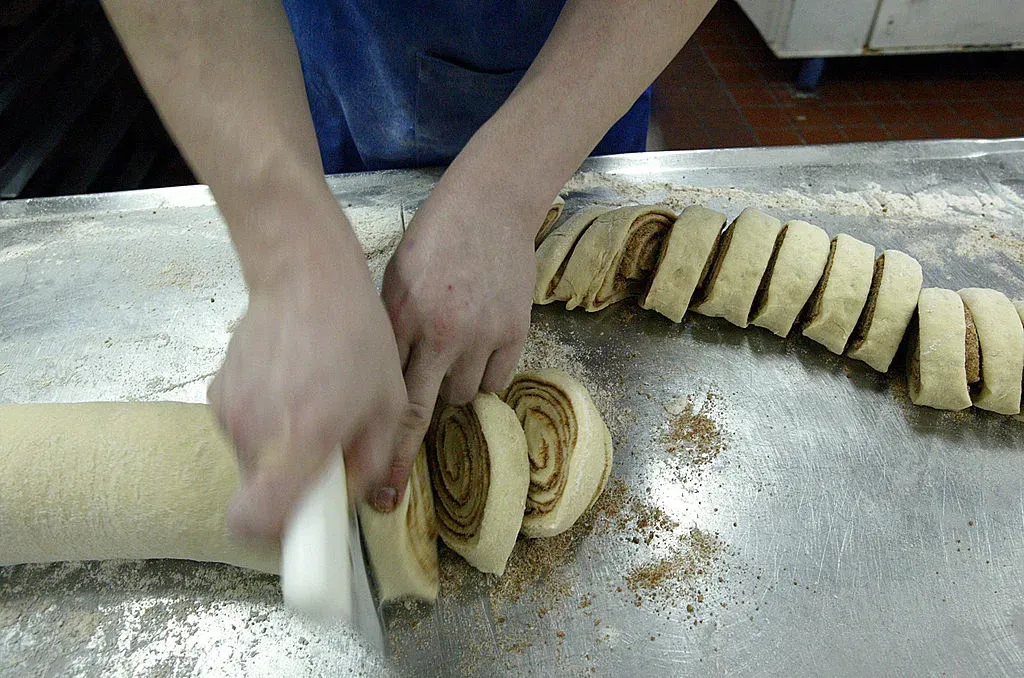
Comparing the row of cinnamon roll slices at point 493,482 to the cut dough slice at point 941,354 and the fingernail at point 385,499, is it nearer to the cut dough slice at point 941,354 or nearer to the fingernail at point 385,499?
the fingernail at point 385,499

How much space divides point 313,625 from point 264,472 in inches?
19.8

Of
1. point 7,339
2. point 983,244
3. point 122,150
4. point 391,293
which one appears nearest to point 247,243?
point 391,293

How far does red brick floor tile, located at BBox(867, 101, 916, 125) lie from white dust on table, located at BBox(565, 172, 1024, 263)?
7.12 feet

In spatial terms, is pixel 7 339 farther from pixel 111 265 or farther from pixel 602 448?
pixel 602 448

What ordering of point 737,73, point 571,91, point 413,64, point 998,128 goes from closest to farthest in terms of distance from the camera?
point 571,91 < point 413,64 < point 998,128 < point 737,73

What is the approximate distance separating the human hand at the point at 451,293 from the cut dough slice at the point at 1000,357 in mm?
897

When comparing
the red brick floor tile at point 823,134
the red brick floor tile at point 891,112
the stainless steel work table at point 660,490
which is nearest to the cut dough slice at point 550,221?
the stainless steel work table at point 660,490

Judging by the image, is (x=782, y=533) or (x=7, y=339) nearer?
(x=782, y=533)

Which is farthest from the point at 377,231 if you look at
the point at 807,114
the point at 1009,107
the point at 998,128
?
the point at 1009,107

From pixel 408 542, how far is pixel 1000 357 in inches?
43.7

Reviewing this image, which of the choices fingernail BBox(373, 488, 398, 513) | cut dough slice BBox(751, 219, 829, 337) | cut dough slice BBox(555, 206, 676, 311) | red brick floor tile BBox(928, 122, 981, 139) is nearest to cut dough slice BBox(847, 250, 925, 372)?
cut dough slice BBox(751, 219, 829, 337)

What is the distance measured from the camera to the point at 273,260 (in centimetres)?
90

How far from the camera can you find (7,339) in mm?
1507

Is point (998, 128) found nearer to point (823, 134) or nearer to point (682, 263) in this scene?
point (823, 134)
